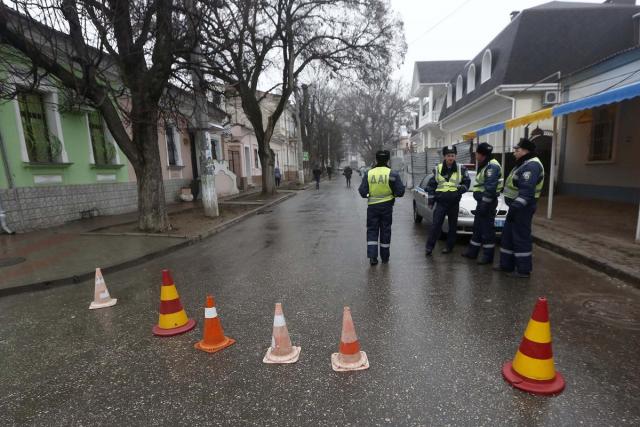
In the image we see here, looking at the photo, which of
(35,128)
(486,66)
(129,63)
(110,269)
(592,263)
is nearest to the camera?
(592,263)

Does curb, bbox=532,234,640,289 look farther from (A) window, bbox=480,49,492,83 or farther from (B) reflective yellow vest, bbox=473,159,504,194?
(A) window, bbox=480,49,492,83

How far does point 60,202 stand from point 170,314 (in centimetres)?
896

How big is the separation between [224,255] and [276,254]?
1083 millimetres

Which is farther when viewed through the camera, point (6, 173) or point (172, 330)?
point (6, 173)

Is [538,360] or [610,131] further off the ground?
[610,131]

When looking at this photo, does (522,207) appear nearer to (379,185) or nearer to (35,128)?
(379,185)

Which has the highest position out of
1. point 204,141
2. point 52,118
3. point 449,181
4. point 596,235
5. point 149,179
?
point 52,118

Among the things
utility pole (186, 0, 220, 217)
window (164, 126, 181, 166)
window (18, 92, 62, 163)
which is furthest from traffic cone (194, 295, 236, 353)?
window (164, 126, 181, 166)

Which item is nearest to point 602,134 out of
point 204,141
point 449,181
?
point 449,181

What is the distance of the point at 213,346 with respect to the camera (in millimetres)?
3381

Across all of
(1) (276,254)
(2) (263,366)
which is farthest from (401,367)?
(1) (276,254)

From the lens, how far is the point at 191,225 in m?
10.3

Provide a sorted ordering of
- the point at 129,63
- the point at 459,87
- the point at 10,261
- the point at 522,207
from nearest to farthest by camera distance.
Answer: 1. the point at 522,207
2. the point at 10,261
3. the point at 129,63
4. the point at 459,87

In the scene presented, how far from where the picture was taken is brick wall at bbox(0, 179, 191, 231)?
9.10 meters
